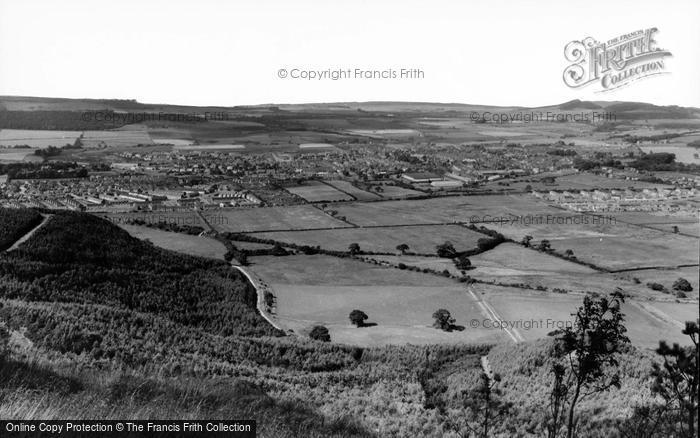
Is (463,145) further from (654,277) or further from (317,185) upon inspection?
(654,277)

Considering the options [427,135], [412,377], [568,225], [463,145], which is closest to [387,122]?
[427,135]

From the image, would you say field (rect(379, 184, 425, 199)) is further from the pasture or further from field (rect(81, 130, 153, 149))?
field (rect(81, 130, 153, 149))

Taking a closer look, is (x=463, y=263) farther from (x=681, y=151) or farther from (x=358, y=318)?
(x=681, y=151)

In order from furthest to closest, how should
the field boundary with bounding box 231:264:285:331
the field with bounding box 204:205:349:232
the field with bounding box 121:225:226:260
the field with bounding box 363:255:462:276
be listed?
1. the field with bounding box 204:205:349:232
2. the field with bounding box 121:225:226:260
3. the field with bounding box 363:255:462:276
4. the field boundary with bounding box 231:264:285:331

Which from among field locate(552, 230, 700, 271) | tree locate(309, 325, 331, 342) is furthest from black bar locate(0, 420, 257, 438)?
field locate(552, 230, 700, 271)

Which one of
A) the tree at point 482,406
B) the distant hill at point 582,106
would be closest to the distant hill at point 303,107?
the distant hill at point 582,106

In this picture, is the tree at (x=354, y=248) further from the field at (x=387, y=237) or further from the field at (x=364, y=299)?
the field at (x=364, y=299)
